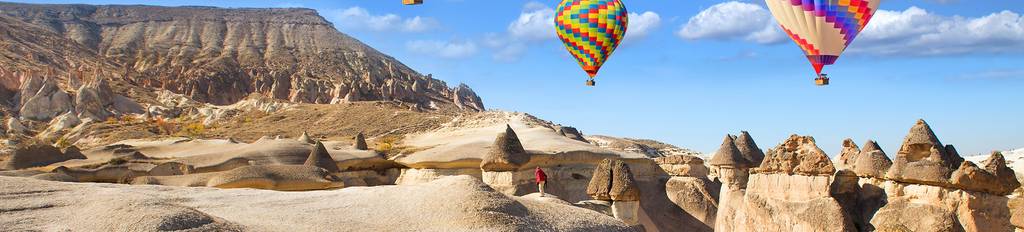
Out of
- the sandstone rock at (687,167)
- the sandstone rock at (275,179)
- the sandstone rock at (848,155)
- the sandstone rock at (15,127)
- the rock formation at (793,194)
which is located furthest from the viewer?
the sandstone rock at (15,127)

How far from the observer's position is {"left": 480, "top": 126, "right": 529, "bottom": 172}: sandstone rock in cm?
1587

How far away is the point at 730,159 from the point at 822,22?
4710 millimetres

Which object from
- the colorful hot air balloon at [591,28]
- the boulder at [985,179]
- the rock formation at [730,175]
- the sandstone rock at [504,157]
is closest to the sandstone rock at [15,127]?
the colorful hot air balloon at [591,28]

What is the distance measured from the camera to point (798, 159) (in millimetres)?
11094

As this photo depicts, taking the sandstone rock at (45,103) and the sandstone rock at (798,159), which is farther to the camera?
the sandstone rock at (45,103)

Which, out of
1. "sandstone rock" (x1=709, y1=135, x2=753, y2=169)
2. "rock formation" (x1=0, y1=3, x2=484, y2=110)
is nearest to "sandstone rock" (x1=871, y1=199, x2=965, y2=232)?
"sandstone rock" (x1=709, y1=135, x2=753, y2=169)

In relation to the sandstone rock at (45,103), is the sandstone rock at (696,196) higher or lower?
lower

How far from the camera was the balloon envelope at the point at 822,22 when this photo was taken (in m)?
19.2

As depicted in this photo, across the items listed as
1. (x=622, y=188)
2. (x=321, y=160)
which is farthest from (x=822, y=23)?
(x=321, y=160)

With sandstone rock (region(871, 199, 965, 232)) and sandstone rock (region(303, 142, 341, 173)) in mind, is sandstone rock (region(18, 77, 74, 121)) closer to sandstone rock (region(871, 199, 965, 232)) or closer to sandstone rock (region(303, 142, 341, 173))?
sandstone rock (region(303, 142, 341, 173))

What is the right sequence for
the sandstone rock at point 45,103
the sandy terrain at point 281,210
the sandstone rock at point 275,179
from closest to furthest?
the sandy terrain at point 281,210
the sandstone rock at point 275,179
the sandstone rock at point 45,103

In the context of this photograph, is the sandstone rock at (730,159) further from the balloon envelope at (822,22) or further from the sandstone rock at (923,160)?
the balloon envelope at (822,22)

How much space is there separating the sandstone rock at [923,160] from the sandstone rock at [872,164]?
0.63ft

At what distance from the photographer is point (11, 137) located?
3719 centimetres
